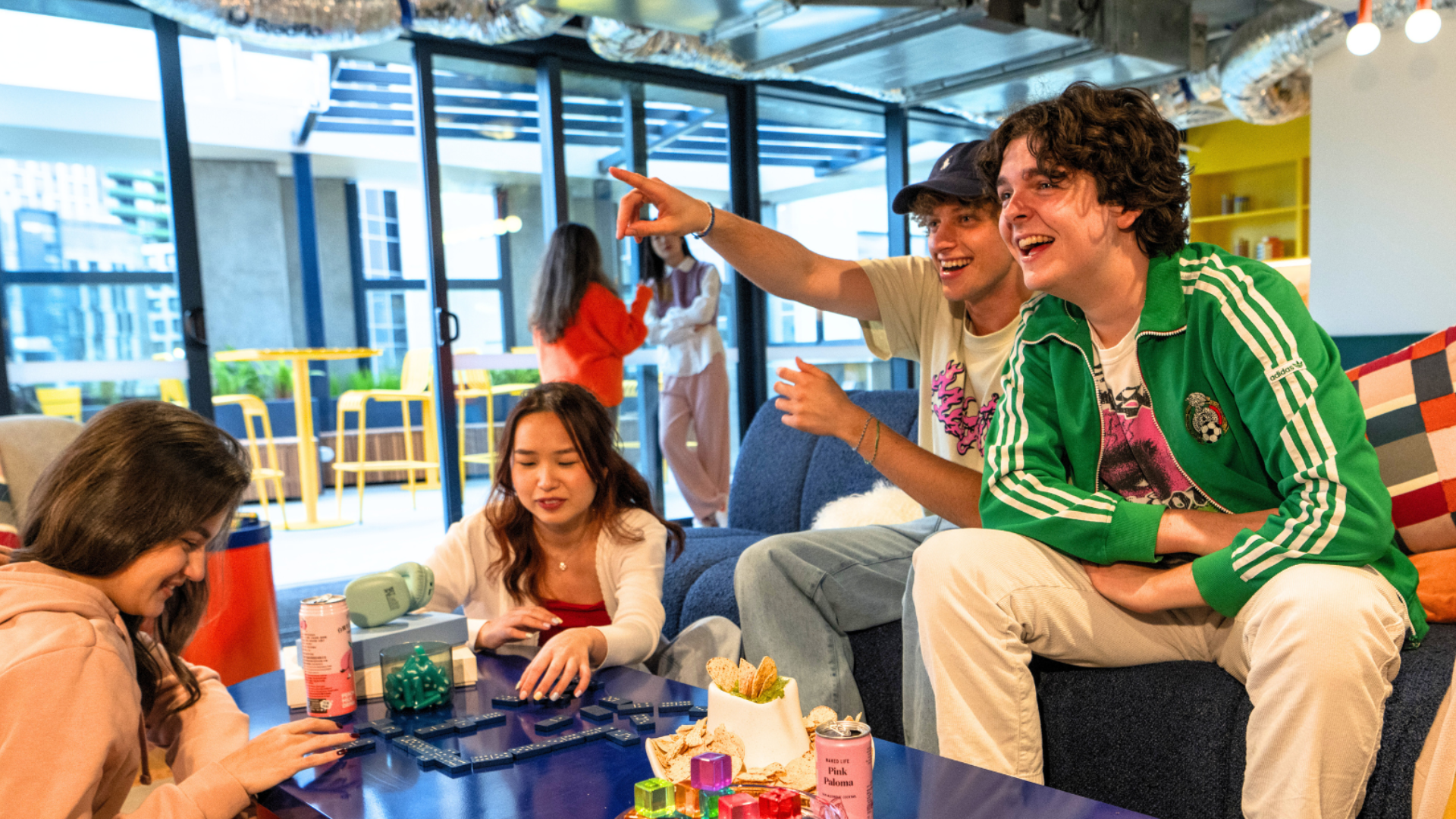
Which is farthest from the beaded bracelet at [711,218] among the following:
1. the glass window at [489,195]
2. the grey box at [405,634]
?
the glass window at [489,195]

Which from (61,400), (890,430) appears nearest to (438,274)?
(61,400)

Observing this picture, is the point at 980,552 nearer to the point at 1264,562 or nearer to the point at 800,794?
the point at 1264,562

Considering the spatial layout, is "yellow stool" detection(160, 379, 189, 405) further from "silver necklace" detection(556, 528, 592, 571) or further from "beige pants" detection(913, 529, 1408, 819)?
"beige pants" detection(913, 529, 1408, 819)

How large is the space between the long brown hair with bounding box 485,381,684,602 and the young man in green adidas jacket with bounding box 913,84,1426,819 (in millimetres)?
694

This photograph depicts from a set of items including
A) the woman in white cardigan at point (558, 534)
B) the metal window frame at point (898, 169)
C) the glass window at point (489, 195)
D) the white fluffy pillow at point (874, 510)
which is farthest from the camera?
the metal window frame at point (898, 169)

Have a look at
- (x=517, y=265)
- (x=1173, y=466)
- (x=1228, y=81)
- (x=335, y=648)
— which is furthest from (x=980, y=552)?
(x=1228, y=81)

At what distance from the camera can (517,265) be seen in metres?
4.91

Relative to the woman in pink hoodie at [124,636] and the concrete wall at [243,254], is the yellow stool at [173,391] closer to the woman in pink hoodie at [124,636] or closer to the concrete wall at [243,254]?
the woman in pink hoodie at [124,636]

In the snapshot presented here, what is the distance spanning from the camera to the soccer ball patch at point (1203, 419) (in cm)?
146

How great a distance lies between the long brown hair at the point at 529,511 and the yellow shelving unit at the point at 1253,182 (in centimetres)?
701

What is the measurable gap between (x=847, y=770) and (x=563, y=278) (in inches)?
130

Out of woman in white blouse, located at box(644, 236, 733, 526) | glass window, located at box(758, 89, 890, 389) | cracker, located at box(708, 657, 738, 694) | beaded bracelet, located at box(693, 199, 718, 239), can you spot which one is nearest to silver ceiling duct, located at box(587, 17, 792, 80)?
glass window, located at box(758, 89, 890, 389)

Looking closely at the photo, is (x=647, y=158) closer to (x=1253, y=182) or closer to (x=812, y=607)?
(x=812, y=607)

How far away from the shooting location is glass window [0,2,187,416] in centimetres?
371
